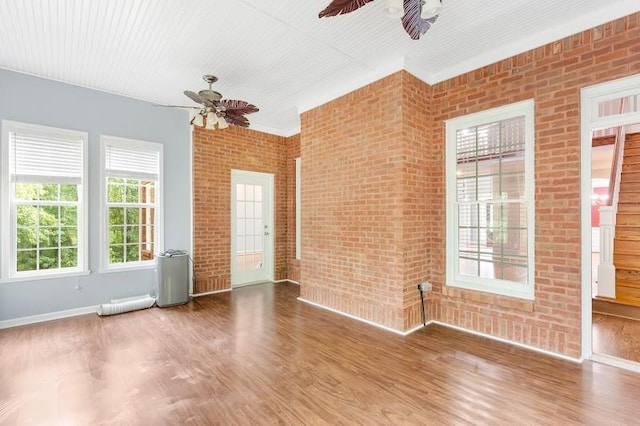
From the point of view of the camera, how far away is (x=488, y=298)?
350 centimetres

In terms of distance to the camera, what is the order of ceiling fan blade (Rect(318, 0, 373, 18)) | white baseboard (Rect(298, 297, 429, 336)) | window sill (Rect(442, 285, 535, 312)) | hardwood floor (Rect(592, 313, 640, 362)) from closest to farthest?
ceiling fan blade (Rect(318, 0, 373, 18)), hardwood floor (Rect(592, 313, 640, 362)), window sill (Rect(442, 285, 535, 312)), white baseboard (Rect(298, 297, 429, 336))

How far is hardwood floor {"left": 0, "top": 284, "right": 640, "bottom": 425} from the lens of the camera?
7.13 feet

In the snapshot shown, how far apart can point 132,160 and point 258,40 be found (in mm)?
3070

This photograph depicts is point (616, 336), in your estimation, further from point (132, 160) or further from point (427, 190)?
point (132, 160)

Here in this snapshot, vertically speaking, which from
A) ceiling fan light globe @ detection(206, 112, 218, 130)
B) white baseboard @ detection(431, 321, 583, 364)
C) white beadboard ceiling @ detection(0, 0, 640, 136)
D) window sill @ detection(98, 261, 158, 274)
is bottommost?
white baseboard @ detection(431, 321, 583, 364)

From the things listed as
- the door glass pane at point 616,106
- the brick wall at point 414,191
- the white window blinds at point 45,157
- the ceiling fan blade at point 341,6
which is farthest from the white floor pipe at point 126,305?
the door glass pane at point 616,106

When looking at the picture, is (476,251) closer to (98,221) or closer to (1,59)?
(98,221)

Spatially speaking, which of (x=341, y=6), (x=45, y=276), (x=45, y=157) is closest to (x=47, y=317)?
(x=45, y=276)

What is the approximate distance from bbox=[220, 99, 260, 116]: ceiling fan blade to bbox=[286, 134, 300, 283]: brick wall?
2.64 metres

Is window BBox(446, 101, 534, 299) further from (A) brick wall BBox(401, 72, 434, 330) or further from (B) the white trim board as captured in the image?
(B) the white trim board

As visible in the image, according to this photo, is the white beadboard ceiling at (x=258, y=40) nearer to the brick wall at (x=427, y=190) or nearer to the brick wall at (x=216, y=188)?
the brick wall at (x=427, y=190)

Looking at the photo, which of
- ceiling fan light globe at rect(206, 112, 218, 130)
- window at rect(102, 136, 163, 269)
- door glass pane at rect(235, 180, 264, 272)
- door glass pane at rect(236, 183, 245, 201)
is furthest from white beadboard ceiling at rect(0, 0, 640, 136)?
door glass pane at rect(235, 180, 264, 272)

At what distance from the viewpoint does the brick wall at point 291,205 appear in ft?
21.6

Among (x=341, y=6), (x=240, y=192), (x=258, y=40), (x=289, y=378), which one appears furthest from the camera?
(x=240, y=192)
